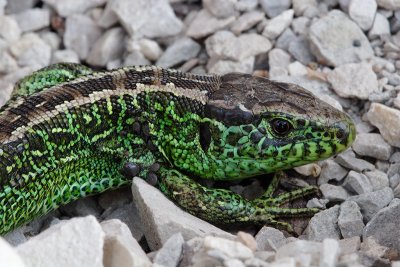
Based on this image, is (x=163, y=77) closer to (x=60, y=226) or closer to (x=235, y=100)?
(x=235, y=100)

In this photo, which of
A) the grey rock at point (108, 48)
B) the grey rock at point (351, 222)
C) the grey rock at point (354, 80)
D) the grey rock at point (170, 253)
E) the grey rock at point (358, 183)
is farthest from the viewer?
the grey rock at point (108, 48)

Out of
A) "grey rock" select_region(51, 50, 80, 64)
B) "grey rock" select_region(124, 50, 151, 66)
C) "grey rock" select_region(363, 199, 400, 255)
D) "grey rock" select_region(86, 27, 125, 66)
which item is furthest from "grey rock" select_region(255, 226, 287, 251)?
"grey rock" select_region(51, 50, 80, 64)

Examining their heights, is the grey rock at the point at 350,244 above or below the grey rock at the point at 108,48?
below

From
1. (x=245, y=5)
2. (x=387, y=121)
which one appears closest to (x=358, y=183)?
(x=387, y=121)

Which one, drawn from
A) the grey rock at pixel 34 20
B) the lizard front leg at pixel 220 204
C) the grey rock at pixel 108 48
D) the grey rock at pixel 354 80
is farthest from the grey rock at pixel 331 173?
the grey rock at pixel 34 20

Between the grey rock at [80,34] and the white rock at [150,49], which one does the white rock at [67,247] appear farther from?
the grey rock at [80,34]

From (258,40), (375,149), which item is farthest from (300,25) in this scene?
(375,149)

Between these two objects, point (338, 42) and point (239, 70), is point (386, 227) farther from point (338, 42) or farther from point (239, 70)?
point (239, 70)
